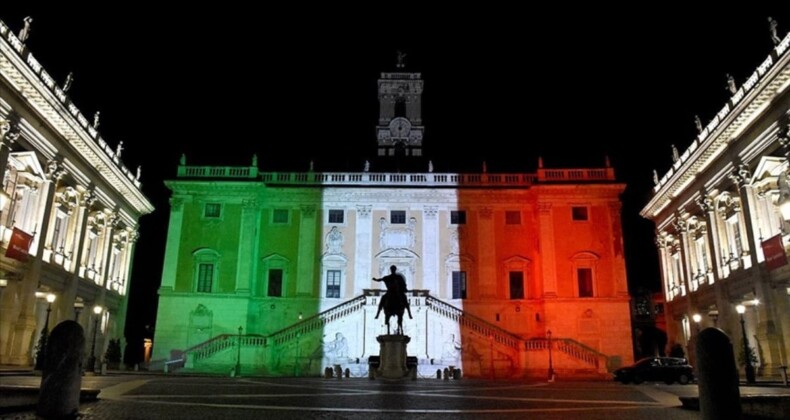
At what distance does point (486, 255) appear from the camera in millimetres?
41906

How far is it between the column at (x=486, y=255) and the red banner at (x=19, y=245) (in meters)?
26.0

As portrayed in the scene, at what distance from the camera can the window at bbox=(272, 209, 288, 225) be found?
42.8 m

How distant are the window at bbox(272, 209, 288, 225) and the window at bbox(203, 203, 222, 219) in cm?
382

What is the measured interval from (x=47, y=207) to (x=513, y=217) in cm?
2894

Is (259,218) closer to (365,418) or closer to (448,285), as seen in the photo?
(448,285)

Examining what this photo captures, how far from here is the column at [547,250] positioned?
40.3m

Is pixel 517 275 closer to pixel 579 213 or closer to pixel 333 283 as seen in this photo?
pixel 579 213

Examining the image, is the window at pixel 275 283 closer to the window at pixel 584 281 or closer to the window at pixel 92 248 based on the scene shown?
the window at pixel 92 248

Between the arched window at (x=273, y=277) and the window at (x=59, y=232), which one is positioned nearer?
the window at (x=59, y=232)

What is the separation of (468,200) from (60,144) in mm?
25588

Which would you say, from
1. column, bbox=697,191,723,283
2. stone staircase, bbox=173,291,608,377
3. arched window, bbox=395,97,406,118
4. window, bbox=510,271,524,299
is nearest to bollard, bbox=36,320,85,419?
stone staircase, bbox=173,291,608,377

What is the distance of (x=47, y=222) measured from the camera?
30.6 metres

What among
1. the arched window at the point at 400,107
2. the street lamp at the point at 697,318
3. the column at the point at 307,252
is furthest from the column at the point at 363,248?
the street lamp at the point at 697,318

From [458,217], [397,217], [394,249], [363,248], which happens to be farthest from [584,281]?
[363,248]
